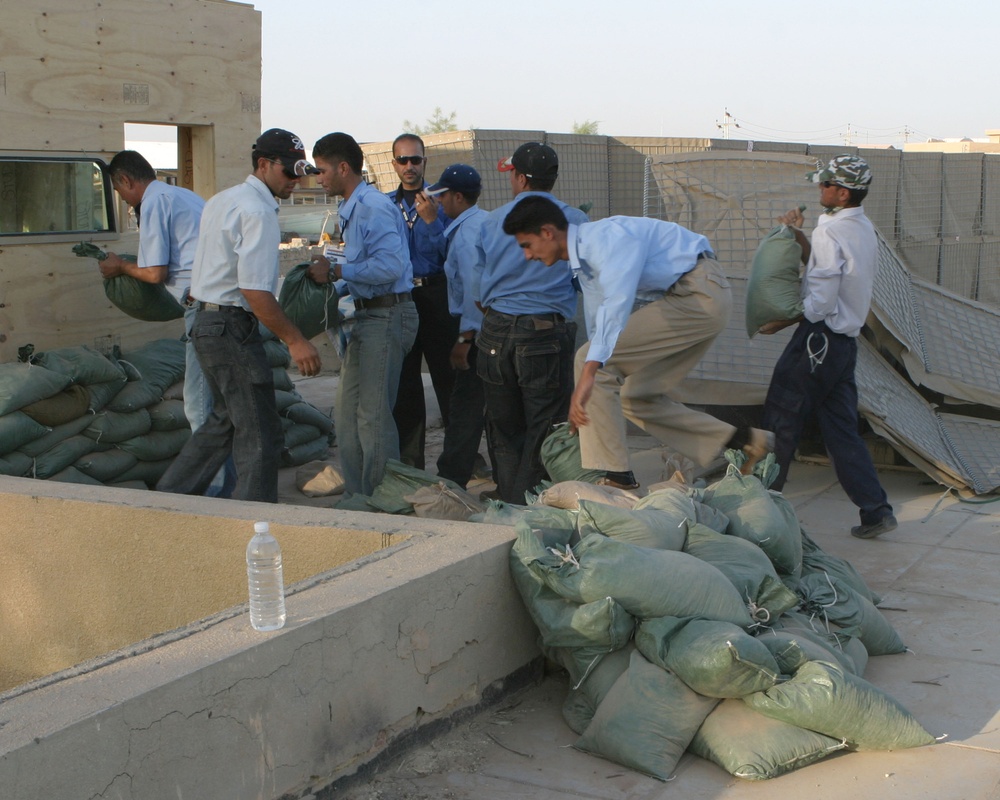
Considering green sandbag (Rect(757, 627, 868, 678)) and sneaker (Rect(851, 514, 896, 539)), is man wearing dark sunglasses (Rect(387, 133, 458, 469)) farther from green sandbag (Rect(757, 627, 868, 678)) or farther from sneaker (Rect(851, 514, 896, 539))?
green sandbag (Rect(757, 627, 868, 678))

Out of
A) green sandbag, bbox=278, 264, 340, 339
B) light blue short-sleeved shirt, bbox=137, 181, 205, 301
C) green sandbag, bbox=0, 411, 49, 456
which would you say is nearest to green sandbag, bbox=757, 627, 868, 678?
green sandbag, bbox=278, 264, 340, 339

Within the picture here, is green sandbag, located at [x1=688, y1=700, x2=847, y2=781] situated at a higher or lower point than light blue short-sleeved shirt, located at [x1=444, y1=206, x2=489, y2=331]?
lower

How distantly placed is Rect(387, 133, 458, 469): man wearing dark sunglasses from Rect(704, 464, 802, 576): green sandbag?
8.73ft

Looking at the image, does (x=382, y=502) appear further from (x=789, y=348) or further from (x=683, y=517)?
(x=789, y=348)

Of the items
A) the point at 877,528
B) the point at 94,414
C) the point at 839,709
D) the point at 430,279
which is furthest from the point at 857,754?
the point at 94,414

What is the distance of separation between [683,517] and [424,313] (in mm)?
3168

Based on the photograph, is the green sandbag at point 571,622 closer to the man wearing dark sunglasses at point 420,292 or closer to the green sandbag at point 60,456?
the man wearing dark sunglasses at point 420,292

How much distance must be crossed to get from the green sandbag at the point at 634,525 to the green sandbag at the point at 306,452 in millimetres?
3871

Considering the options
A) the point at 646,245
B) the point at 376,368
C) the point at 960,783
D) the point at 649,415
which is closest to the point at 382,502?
the point at 376,368

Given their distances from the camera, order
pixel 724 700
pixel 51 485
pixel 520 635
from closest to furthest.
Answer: pixel 724 700
pixel 520 635
pixel 51 485

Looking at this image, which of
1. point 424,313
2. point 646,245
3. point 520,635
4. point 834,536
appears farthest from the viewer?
point 424,313

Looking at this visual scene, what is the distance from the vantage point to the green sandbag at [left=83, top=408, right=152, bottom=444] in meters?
6.71

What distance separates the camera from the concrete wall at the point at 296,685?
2.63 metres

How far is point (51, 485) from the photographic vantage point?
4711 mm
